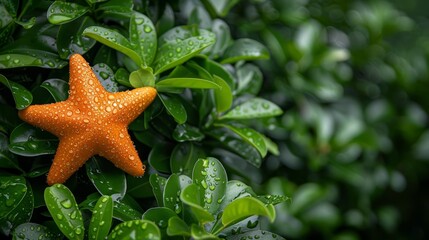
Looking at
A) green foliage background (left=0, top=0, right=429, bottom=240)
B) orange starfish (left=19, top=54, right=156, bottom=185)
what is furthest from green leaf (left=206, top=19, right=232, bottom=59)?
orange starfish (left=19, top=54, right=156, bottom=185)

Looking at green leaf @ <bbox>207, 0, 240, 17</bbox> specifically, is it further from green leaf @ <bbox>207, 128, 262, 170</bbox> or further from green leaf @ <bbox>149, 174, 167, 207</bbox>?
green leaf @ <bbox>149, 174, 167, 207</bbox>

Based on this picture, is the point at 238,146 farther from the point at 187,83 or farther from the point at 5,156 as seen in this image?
the point at 5,156

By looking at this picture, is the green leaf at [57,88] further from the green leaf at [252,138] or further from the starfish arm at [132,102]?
the green leaf at [252,138]

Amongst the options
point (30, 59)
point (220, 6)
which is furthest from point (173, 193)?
point (220, 6)

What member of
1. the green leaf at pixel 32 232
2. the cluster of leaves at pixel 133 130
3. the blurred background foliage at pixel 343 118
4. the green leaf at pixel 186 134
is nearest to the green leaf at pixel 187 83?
the cluster of leaves at pixel 133 130

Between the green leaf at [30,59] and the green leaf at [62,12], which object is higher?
the green leaf at [62,12]

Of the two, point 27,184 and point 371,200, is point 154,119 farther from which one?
point 371,200

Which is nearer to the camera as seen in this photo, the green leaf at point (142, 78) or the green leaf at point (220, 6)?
the green leaf at point (142, 78)

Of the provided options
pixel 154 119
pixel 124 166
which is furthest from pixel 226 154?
pixel 124 166
